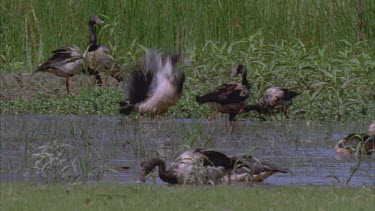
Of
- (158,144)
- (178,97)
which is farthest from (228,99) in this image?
(158,144)

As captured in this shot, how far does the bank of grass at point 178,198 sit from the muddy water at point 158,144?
0.70 m

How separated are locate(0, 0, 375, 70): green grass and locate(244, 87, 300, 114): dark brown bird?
3.26 m

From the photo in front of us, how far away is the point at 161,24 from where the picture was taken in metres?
15.2

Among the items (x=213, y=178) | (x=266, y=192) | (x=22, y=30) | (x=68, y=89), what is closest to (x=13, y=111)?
(x=68, y=89)

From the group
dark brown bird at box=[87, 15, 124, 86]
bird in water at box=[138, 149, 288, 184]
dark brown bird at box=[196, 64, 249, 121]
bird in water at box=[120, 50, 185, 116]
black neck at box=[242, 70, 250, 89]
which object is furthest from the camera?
dark brown bird at box=[87, 15, 124, 86]

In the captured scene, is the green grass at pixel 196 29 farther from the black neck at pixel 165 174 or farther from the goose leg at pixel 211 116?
the black neck at pixel 165 174

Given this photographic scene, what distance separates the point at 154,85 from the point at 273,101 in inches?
60.4

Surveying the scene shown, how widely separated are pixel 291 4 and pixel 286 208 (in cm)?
996

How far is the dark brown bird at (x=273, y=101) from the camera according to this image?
1178 cm

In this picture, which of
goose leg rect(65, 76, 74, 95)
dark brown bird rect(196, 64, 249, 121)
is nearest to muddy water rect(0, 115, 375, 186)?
dark brown bird rect(196, 64, 249, 121)

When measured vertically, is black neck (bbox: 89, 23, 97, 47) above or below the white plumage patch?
above

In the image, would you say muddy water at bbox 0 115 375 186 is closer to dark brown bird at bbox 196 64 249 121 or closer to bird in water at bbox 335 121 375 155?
bird in water at bbox 335 121 375 155

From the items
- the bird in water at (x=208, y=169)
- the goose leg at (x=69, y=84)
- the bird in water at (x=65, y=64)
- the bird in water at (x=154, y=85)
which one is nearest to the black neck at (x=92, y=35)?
the bird in water at (x=65, y=64)

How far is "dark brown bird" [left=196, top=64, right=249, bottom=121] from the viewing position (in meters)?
11.7
